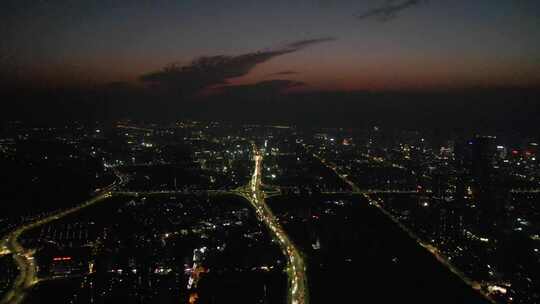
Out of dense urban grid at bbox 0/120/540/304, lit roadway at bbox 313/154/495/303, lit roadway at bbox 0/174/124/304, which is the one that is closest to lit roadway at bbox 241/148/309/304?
dense urban grid at bbox 0/120/540/304

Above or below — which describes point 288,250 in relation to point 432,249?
above

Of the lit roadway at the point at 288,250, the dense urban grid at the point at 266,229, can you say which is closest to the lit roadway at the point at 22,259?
the dense urban grid at the point at 266,229

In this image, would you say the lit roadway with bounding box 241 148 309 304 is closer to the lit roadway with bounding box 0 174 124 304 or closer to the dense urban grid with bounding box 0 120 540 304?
the dense urban grid with bounding box 0 120 540 304

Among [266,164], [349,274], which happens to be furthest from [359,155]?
[349,274]

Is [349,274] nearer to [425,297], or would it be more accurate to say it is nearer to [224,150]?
[425,297]

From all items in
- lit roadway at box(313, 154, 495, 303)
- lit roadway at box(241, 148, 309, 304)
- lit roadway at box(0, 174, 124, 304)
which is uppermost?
lit roadway at box(0, 174, 124, 304)

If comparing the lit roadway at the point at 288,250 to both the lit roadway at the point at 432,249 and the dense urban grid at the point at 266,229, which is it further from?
the lit roadway at the point at 432,249

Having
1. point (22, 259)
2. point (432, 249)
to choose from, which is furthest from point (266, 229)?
point (22, 259)

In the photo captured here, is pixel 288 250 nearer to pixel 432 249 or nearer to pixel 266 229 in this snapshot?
pixel 266 229
